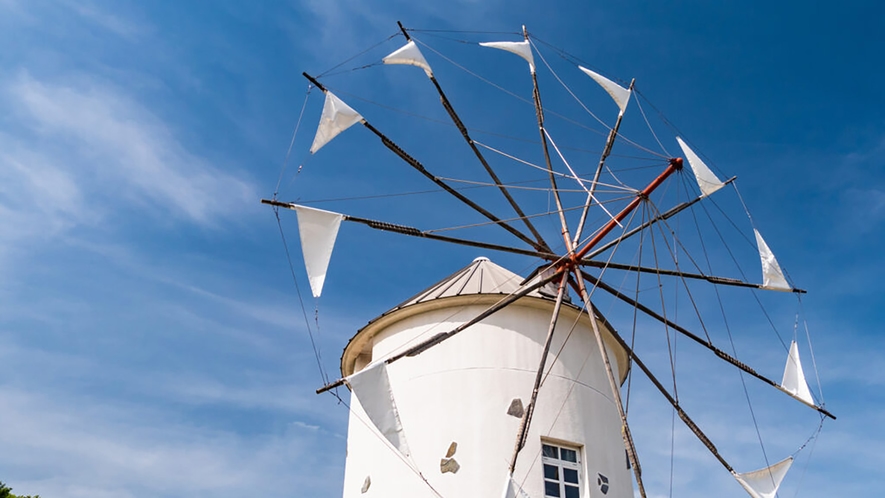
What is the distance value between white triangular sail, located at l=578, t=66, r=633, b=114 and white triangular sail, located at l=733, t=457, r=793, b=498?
6281 mm

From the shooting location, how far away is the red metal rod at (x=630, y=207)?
34.4 ft

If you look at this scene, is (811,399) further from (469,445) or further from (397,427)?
(397,427)

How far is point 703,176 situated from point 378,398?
6.16 metres

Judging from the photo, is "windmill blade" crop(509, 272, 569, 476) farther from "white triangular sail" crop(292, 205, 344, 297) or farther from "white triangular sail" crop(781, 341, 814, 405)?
"white triangular sail" crop(781, 341, 814, 405)

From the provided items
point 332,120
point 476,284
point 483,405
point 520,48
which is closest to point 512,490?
point 483,405

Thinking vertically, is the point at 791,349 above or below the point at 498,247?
below

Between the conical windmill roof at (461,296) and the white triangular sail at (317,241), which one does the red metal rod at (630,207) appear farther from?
the white triangular sail at (317,241)

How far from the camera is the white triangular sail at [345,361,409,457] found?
8.86 metres

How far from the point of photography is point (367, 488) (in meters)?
10.5

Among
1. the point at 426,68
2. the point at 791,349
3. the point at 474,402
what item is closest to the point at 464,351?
the point at 474,402

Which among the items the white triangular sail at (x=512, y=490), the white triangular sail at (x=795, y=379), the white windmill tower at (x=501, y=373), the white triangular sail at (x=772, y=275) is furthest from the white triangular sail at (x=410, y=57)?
the white triangular sail at (x=795, y=379)

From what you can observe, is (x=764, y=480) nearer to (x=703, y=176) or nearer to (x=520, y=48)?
(x=703, y=176)

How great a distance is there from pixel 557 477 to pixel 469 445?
4.23 ft

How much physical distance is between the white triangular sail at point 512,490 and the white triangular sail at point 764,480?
356 cm
